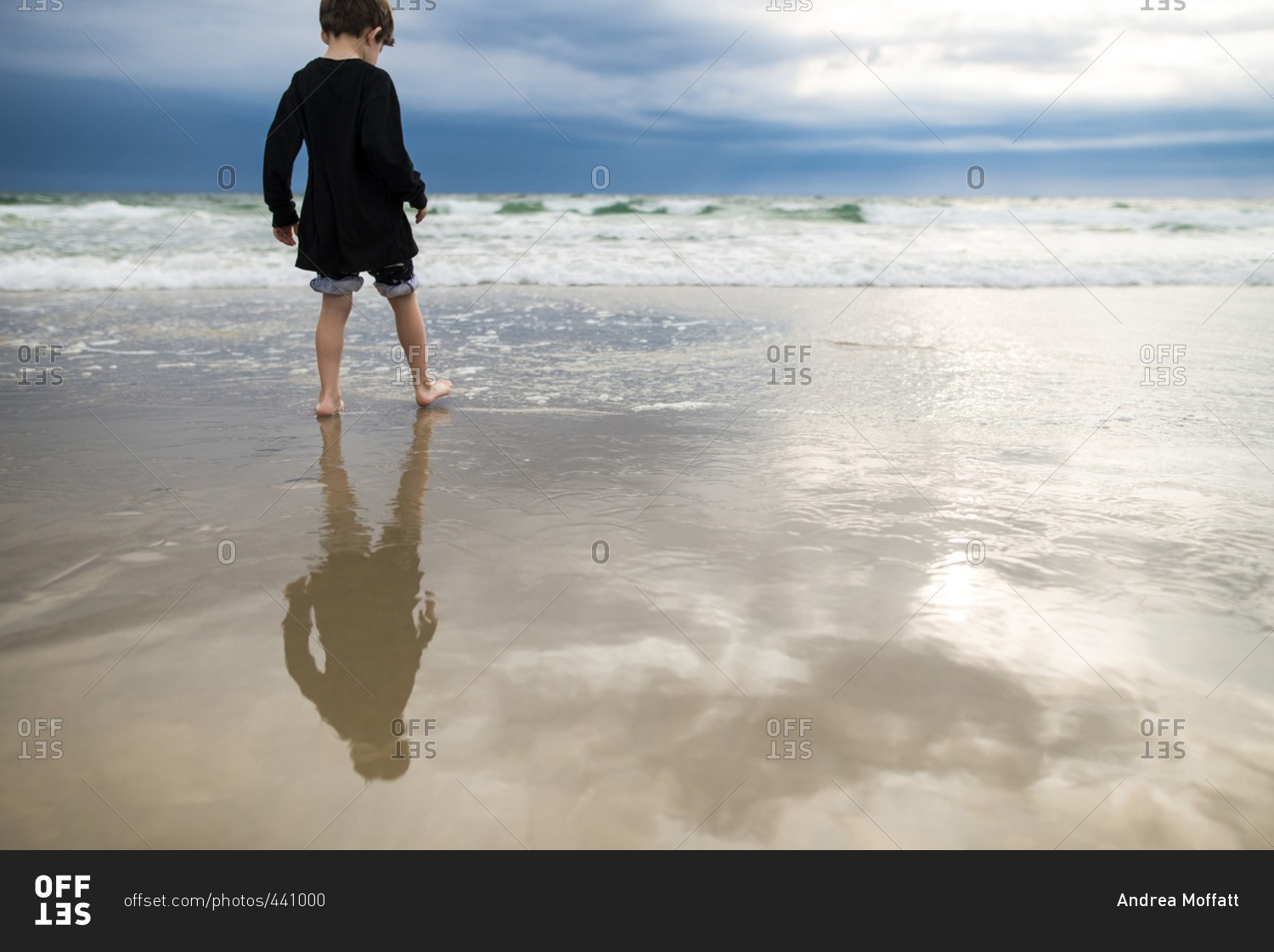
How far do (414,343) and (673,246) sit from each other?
984 cm

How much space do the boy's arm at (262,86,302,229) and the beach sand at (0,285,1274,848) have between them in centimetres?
96

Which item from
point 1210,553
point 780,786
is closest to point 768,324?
point 1210,553

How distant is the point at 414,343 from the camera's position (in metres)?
4.32

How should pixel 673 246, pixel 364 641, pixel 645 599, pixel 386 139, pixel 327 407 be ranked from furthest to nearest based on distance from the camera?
pixel 673 246 → pixel 327 407 → pixel 386 139 → pixel 645 599 → pixel 364 641

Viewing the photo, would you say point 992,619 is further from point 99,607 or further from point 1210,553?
point 99,607

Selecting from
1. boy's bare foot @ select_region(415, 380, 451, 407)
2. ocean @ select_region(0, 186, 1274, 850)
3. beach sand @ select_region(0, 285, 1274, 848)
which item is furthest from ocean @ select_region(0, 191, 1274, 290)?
beach sand @ select_region(0, 285, 1274, 848)

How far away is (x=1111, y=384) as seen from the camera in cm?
471

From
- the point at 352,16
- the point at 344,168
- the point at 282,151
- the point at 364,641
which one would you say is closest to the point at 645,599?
the point at 364,641

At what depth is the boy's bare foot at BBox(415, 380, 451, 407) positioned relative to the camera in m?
4.28

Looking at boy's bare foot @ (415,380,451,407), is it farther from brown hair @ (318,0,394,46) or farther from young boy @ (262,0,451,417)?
brown hair @ (318,0,394,46)

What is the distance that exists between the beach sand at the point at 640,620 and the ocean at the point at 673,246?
655cm

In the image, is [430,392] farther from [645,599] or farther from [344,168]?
[645,599]

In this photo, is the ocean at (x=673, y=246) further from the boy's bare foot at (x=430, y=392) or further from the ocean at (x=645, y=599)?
the boy's bare foot at (x=430, y=392)
